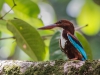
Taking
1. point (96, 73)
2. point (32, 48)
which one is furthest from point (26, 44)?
point (96, 73)

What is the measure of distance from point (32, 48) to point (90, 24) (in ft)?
4.36

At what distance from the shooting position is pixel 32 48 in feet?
9.26

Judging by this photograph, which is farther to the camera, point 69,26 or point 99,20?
point 99,20

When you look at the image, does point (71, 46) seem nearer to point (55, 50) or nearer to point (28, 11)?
point (55, 50)

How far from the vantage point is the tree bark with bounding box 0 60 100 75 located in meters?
1.99

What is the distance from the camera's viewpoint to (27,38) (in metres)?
2.80

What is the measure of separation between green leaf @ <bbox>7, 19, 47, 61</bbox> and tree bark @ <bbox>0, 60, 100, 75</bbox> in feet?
1.28

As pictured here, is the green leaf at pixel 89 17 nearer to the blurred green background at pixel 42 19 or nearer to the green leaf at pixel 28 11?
the blurred green background at pixel 42 19

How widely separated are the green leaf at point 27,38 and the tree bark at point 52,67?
1.28 feet

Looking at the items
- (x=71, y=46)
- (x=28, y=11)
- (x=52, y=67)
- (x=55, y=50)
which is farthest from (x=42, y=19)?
(x=52, y=67)

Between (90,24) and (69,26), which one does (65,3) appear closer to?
(90,24)

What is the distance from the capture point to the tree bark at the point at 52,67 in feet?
6.53

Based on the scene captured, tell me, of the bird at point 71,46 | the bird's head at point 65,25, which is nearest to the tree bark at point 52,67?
the bird at point 71,46

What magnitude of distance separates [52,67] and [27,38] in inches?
28.3
